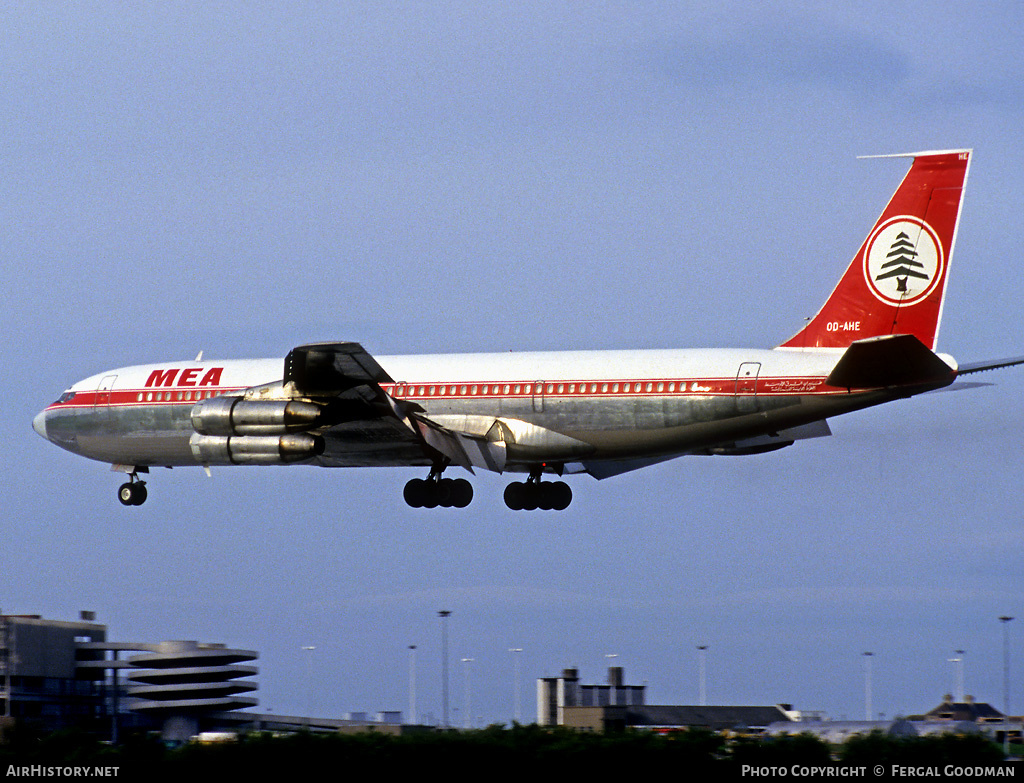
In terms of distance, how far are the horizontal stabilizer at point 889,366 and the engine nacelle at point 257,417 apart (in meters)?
12.9

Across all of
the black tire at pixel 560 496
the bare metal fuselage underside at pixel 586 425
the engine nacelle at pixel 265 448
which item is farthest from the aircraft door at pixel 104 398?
the black tire at pixel 560 496

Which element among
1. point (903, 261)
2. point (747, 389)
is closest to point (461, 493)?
point (747, 389)

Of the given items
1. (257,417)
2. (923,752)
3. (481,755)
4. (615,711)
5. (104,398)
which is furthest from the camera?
(615,711)

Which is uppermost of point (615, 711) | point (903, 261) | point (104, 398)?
point (903, 261)

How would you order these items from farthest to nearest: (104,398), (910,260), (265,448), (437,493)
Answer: (104,398) < (437,493) < (265,448) < (910,260)

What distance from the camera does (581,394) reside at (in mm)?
36844

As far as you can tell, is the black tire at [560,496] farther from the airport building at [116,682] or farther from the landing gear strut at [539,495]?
the airport building at [116,682]

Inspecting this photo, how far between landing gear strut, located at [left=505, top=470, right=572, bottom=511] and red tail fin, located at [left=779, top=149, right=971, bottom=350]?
9.63 meters

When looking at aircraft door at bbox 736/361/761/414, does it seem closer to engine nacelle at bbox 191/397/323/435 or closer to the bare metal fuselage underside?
the bare metal fuselage underside

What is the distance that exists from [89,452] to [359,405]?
10799 mm

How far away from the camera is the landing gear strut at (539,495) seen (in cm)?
4116

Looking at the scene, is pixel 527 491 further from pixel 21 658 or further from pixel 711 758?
pixel 21 658

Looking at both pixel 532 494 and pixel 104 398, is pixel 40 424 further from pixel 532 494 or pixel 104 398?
pixel 532 494

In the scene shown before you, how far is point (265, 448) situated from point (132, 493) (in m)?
8.87
